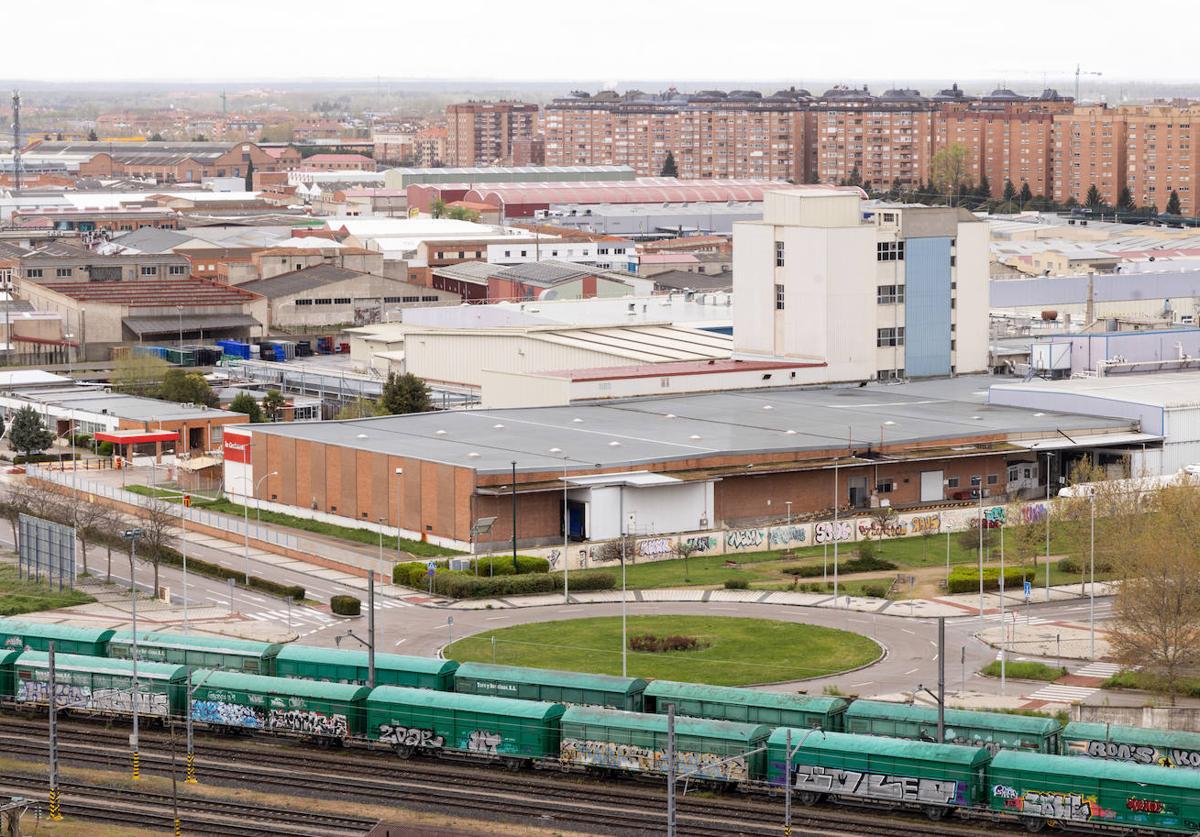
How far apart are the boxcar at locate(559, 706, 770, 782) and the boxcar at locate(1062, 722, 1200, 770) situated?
7.46 m

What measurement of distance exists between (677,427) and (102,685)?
127 feet

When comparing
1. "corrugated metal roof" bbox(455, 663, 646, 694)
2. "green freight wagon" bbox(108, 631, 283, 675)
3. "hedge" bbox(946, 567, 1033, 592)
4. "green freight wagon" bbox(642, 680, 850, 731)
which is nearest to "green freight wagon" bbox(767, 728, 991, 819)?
"green freight wagon" bbox(642, 680, 850, 731)

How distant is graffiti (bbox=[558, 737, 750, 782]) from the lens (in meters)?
49.6

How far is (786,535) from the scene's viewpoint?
265 ft

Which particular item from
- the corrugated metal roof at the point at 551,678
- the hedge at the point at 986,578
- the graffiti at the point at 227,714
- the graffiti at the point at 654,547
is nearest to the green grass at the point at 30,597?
the graffiti at the point at 227,714

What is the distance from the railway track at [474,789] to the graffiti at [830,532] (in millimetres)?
30840

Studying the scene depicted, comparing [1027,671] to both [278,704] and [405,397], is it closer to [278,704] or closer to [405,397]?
[278,704]

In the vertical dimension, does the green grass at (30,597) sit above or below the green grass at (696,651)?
below

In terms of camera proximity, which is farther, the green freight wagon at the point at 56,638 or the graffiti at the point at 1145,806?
the green freight wagon at the point at 56,638

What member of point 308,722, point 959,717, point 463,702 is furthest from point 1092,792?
point 308,722

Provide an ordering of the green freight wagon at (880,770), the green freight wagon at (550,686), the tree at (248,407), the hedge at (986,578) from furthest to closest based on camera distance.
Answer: the tree at (248,407), the hedge at (986,578), the green freight wagon at (550,686), the green freight wagon at (880,770)

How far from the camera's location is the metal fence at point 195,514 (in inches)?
3265

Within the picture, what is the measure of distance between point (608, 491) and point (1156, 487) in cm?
2021

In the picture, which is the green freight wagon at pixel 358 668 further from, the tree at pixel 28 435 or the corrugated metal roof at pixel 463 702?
the tree at pixel 28 435
